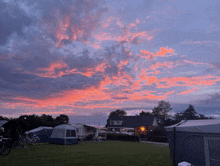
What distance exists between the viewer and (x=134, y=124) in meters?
51.9

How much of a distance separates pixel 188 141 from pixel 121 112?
81403mm

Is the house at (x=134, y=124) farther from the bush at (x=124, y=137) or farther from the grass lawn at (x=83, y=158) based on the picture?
the grass lawn at (x=83, y=158)

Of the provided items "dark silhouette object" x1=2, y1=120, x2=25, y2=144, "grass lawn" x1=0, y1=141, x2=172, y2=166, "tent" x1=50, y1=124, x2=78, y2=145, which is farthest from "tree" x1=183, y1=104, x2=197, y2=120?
"dark silhouette object" x1=2, y1=120, x2=25, y2=144

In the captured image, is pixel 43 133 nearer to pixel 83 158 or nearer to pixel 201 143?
pixel 83 158

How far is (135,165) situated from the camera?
10.6 metres

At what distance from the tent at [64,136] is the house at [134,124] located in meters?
26.5

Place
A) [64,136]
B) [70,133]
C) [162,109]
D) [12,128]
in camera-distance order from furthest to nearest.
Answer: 1. [162,109]
2. [70,133]
3. [64,136]
4. [12,128]

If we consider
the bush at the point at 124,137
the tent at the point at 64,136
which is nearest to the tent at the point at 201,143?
the tent at the point at 64,136

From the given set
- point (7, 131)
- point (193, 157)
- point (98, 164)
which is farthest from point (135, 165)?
point (7, 131)

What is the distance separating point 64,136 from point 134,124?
3068 cm

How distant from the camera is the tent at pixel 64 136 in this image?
24391 mm

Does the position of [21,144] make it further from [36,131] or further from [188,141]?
[188,141]

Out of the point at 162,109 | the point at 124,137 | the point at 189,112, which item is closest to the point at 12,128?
the point at 124,137

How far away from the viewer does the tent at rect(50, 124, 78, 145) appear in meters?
24.4
